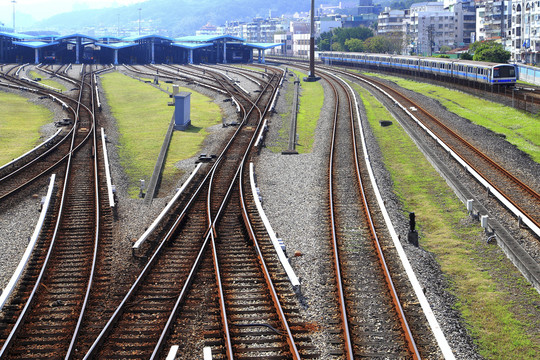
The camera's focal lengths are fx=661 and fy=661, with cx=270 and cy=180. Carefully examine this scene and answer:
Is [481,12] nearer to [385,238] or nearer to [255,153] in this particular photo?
[255,153]

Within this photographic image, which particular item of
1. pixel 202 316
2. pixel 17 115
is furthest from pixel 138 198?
pixel 17 115

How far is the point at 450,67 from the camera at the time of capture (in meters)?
64.3

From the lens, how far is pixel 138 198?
21531 mm

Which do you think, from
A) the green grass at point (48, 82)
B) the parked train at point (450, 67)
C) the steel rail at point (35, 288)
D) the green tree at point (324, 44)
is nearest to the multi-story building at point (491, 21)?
the green tree at point (324, 44)

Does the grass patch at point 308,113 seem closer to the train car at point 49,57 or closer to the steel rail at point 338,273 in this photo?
the steel rail at point 338,273

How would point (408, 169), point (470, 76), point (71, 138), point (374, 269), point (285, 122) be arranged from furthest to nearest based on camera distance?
point (470, 76), point (285, 122), point (71, 138), point (408, 169), point (374, 269)

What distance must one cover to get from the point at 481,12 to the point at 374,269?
146692mm

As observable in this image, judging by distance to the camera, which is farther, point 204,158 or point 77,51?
point 77,51

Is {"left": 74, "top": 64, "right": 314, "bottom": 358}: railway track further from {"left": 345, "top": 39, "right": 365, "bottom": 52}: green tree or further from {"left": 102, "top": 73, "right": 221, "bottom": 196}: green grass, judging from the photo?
{"left": 345, "top": 39, "right": 365, "bottom": 52}: green tree

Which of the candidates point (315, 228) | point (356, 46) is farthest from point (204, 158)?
point (356, 46)

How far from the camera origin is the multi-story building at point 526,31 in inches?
3836

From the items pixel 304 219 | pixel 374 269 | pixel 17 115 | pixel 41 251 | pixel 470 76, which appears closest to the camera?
pixel 374 269

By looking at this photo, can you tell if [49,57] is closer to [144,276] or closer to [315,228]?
[315,228]

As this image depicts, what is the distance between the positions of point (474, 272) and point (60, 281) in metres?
8.86
